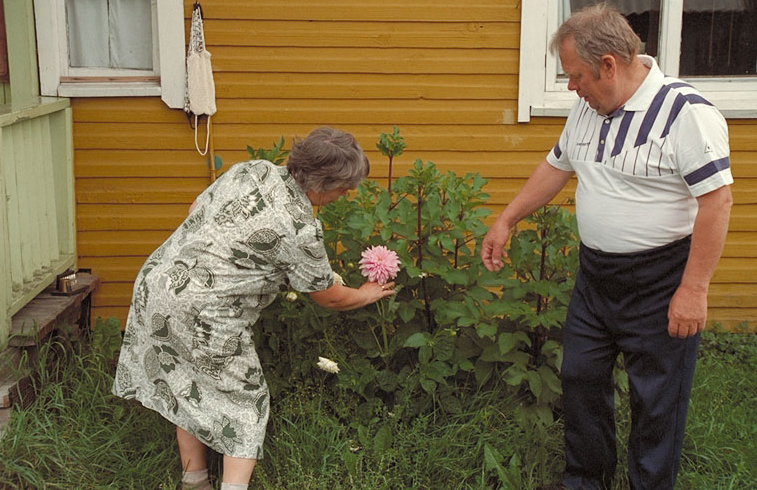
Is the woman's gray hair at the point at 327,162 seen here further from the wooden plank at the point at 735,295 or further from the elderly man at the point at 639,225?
the wooden plank at the point at 735,295

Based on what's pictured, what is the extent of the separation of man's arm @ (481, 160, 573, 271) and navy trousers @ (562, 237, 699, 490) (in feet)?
1.03

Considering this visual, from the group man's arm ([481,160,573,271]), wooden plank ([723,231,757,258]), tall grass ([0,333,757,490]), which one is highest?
man's arm ([481,160,573,271])

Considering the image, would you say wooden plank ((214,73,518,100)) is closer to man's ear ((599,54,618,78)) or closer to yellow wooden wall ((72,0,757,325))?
yellow wooden wall ((72,0,757,325))

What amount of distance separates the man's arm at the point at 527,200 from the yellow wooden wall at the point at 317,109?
1.95 m

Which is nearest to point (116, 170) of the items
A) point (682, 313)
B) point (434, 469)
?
point (434, 469)

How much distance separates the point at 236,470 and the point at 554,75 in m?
3.21

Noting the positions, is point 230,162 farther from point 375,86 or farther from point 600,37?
point 600,37

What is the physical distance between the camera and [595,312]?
10.1ft

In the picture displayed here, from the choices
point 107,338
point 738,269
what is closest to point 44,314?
point 107,338

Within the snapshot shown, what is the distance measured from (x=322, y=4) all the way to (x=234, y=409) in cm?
280

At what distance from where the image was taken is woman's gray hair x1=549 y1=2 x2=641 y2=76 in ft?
9.04

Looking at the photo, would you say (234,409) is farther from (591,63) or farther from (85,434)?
(591,63)

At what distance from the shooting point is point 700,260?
Answer: 2650mm

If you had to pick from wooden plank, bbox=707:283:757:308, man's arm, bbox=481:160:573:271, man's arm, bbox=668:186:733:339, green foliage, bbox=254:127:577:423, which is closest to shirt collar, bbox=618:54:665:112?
man's arm, bbox=668:186:733:339
